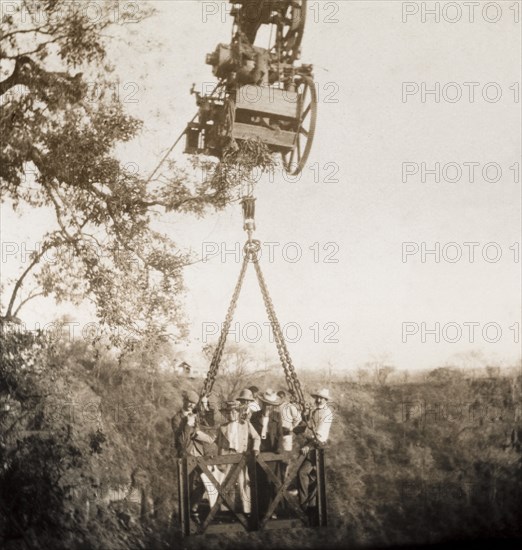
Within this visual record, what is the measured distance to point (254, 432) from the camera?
4.33 m

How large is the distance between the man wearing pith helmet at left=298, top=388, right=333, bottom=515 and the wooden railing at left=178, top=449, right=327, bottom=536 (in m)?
0.04

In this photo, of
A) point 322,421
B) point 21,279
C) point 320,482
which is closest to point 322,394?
point 322,421

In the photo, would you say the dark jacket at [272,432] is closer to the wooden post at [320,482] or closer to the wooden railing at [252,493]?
the wooden railing at [252,493]

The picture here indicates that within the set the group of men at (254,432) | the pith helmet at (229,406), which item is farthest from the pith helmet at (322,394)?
the pith helmet at (229,406)

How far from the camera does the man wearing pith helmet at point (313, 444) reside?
4.27 meters

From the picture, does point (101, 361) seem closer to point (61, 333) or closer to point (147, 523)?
point (61, 333)

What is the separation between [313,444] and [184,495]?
2.88 ft

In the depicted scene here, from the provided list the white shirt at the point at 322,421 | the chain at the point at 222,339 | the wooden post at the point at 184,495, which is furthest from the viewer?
the white shirt at the point at 322,421

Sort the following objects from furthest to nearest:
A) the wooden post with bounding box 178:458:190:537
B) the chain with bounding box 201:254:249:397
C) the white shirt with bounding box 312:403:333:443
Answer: the white shirt with bounding box 312:403:333:443, the chain with bounding box 201:254:249:397, the wooden post with bounding box 178:458:190:537

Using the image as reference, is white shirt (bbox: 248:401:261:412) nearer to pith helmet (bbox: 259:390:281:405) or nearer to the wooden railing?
pith helmet (bbox: 259:390:281:405)

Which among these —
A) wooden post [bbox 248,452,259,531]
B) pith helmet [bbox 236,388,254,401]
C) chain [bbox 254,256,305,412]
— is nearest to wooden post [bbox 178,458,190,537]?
wooden post [bbox 248,452,259,531]

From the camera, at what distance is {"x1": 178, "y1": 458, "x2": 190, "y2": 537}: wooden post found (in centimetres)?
409

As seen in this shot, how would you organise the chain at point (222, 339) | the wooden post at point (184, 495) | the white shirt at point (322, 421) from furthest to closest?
the white shirt at point (322, 421) → the chain at point (222, 339) → the wooden post at point (184, 495)

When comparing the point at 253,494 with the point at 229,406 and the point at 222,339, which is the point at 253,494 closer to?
the point at 229,406
